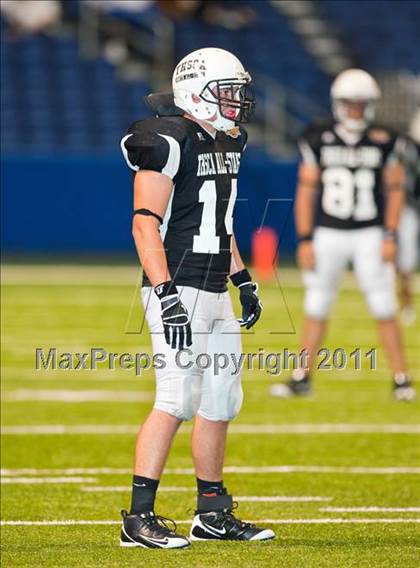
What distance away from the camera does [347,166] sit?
8.26 metres

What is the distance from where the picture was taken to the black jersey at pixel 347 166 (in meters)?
8.19

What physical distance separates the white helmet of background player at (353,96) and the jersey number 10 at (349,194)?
0.83ft

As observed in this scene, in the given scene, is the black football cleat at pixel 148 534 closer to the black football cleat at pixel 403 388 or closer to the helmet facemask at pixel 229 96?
the helmet facemask at pixel 229 96

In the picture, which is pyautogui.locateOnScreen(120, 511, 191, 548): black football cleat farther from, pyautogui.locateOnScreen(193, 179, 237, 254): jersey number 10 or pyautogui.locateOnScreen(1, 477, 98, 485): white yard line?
pyautogui.locateOnScreen(1, 477, 98, 485): white yard line

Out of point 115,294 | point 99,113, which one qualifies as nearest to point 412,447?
point 115,294

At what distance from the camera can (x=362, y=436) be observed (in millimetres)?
6984

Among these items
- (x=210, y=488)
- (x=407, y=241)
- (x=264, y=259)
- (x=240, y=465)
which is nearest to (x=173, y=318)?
(x=210, y=488)

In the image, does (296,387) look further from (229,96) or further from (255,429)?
(229,96)

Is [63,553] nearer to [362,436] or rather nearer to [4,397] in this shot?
[362,436]

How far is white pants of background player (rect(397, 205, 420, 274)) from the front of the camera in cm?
1258

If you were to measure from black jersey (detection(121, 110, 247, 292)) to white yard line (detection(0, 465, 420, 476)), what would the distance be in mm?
1574

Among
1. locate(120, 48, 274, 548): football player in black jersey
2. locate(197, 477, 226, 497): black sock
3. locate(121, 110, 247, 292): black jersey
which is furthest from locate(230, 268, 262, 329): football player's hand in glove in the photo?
locate(197, 477, 226, 497): black sock

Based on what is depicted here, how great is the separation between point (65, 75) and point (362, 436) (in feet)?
45.5

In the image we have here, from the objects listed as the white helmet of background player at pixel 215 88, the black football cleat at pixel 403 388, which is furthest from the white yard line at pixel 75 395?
the white helmet of background player at pixel 215 88
